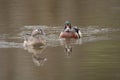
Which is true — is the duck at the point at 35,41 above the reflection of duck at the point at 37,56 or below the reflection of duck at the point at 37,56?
above

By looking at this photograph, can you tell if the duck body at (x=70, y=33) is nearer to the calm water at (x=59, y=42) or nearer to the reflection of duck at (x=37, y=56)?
the calm water at (x=59, y=42)

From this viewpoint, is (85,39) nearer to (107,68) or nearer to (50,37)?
(50,37)

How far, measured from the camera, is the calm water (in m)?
6.72

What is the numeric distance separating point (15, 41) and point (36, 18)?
265 centimetres

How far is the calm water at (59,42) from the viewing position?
6719 millimetres

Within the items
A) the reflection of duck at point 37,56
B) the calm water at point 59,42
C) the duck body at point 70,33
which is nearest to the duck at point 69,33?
the duck body at point 70,33

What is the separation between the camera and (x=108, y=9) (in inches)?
467

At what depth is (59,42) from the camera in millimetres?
8539

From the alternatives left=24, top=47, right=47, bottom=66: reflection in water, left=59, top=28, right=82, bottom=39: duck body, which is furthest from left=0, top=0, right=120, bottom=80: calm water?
left=59, top=28, right=82, bottom=39: duck body

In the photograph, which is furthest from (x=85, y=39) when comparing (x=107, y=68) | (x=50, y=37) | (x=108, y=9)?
(x=108, y=9)

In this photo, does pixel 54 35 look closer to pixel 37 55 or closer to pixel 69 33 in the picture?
pixel 69 33

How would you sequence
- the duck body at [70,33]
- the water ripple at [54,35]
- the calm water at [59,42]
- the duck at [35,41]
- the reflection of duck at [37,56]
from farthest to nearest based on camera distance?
the duck body at [70,33], the water ripple at [54,35], the duck at [35,41], the reflection of duck at [37,56], the calm water at [59,42]

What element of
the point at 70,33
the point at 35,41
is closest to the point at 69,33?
the point at 70,33

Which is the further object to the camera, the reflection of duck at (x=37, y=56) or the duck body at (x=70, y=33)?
the duck body at (x=70, y=33)
